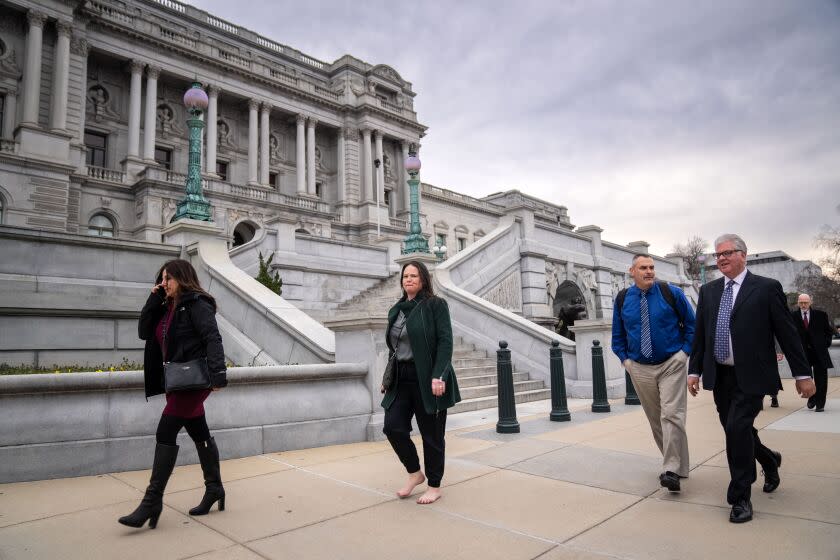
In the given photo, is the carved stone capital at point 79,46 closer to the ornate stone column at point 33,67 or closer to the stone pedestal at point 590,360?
the ornate stone column at point 33,67

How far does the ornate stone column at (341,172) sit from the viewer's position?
4681 cm

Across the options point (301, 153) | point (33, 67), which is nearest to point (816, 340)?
point (33, 67)

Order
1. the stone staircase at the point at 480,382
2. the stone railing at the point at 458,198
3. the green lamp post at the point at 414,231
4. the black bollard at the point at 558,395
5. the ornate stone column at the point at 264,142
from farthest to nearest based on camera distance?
1. the stone railing at the point at 458,198
2. the ornate stone column at the point at 264,142
3. the green lamp post at the point at 414,231
4. the stone staircase at the point at 480,382
5. the black bollard at the point at 558,395

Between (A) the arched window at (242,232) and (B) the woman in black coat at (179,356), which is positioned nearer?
(B) the woman in black coat at (179,356)

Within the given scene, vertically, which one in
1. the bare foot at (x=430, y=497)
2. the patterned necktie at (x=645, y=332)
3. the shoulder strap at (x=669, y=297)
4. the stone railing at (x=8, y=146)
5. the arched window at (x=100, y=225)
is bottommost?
the bare foot at (x=430, y=497)

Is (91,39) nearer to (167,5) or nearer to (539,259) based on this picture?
(167,5)

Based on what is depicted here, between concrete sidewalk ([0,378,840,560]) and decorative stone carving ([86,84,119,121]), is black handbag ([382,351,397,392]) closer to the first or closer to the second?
concrete sidewalk ([0,378,840,560])

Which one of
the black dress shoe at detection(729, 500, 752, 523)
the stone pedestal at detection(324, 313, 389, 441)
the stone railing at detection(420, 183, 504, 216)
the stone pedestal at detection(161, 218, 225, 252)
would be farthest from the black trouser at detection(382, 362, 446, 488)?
the stone railing at detection(420, 183, 504, 216)

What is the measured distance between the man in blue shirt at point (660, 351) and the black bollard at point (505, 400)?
101 inches

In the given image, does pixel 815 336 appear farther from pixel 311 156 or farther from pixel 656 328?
pixel 311 156

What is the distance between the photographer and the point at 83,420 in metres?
5.32

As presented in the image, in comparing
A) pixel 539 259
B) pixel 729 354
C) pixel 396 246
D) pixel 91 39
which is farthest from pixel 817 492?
pixel 91 39

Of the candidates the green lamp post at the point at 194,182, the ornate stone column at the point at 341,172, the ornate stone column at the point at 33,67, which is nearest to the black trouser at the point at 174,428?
the green lamp post at the point at 194,182

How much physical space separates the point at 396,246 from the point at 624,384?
10.2 metres
